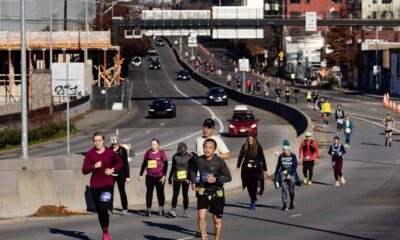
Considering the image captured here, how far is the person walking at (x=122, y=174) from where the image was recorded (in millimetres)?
20859

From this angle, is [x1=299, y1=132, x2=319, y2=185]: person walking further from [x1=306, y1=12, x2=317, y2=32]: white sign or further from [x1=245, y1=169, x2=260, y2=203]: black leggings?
[x1=306, y1=12, x2=317, y2=32]: white sign

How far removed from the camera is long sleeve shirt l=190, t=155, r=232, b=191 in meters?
15.2

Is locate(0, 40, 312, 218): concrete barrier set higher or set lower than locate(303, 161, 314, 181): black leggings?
higher

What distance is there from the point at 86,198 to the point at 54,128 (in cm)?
3962

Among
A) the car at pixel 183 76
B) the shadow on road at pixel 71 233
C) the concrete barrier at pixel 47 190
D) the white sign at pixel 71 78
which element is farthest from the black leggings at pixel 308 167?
the car at pixel 183 76

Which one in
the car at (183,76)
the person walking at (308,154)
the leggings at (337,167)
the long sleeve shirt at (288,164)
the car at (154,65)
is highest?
the long sleeve shirt at (288,164)

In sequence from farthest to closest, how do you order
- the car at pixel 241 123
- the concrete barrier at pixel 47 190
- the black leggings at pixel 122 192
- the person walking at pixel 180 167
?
1. the car at pixel 241 123
2. the black leggings at pixel 122 192
3. the person walking at pixel 180 167
4. the concrete barrier at pixel 47 190

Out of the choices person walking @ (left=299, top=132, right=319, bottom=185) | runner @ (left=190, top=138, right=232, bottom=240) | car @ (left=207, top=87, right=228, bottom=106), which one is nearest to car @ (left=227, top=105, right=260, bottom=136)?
person walking @ (left=299, top=132, right=319, bottom=185)

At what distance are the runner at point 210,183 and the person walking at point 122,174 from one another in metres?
5.44

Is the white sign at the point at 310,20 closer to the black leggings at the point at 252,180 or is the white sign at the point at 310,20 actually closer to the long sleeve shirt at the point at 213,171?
the black leggings at the point at 252,180

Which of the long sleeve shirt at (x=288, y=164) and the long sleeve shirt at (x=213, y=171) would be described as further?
the long sleeve shirt at (x=288, y=164)

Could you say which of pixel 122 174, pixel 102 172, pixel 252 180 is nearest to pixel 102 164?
pixel 102 172

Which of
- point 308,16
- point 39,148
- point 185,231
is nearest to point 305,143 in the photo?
point 185,231

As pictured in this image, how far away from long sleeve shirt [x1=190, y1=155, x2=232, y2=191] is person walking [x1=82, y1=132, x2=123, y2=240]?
1.25 meters
